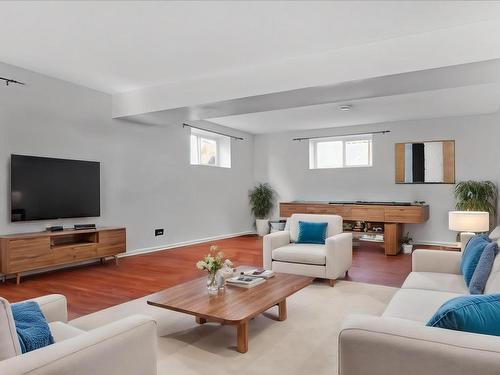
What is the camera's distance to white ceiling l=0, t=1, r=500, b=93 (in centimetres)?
302

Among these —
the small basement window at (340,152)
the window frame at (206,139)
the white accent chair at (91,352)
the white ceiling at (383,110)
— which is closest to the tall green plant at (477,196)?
the white ceiling at (383,110)

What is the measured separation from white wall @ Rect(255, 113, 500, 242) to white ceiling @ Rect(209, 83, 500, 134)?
0.99 ft

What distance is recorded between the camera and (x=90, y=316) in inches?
124

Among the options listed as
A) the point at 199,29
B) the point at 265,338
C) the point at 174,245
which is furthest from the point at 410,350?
the point at 174,245

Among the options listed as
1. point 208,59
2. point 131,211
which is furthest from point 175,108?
point 131,211

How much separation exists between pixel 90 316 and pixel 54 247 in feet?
6.17

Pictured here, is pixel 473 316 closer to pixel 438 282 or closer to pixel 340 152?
pixel 438 282

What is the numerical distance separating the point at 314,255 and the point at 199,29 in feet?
8.75

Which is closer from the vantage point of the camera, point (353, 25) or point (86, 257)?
point (353, 25)

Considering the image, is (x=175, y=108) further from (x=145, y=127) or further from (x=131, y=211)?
(x=131, y=211)

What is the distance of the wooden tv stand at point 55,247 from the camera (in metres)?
4.13

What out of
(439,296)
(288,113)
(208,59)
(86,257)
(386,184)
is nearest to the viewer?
(439,296)

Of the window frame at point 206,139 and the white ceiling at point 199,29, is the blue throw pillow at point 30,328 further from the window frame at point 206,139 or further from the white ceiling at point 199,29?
the window frame at point 206,139

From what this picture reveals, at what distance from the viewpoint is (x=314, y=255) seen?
4.13 meters
